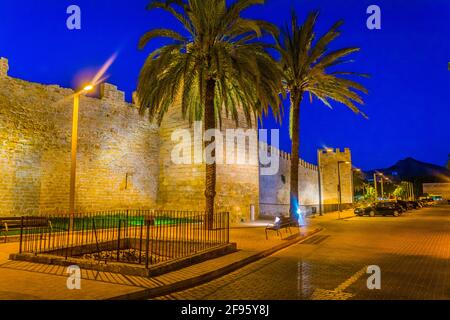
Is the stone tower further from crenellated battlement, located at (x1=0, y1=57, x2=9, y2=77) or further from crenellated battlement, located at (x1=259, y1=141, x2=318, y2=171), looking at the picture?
crenellated battlement, located at (x1=0, y1=57, x2=9, y2=77)

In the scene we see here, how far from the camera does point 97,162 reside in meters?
21.3

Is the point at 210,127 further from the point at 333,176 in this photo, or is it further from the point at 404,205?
the point at 333,176

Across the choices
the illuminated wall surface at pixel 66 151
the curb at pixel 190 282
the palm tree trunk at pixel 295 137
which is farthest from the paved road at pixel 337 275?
the illuminated wall surface at pixel 66 151

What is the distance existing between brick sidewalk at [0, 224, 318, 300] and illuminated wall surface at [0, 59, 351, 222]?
9.88 metres

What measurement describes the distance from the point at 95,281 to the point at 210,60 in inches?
378

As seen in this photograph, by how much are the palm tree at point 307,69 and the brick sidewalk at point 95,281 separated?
10382 mm

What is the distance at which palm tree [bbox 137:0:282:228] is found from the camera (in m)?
Result: 13.2

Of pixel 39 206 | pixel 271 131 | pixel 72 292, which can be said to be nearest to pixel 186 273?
pixel 72 292

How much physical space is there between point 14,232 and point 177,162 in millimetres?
10947

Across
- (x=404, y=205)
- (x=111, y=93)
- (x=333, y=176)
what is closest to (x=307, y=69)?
(x=111, y=93)

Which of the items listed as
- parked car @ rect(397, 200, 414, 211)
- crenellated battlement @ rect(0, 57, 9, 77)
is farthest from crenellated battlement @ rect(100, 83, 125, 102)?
parked car @ rect(397, 200, 414, 211)

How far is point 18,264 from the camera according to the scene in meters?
8.05

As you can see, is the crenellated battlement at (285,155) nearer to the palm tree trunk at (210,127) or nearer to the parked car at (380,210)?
the parked car at (380,210)

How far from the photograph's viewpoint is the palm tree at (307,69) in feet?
56.6
